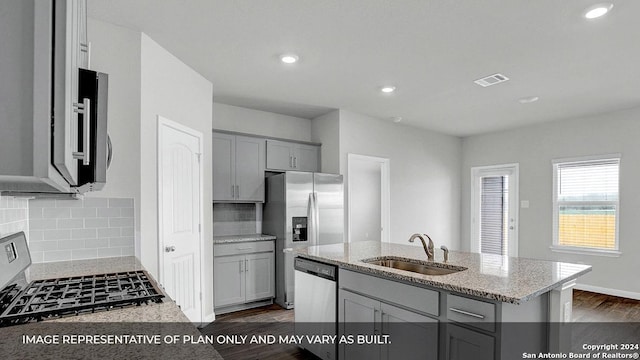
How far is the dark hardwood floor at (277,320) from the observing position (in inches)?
117

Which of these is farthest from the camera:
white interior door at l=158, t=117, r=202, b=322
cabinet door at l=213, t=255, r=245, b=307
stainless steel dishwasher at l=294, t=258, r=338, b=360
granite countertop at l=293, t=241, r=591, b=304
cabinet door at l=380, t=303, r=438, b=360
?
cabinet door at l=213, t=255, r=245, b=307

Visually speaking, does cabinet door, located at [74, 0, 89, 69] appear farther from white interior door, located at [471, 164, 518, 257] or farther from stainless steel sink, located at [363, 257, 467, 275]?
white interior door, located at [471, 164, 518, 257]

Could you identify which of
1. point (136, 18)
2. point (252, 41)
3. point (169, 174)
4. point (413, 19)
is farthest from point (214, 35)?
point (413, 19)

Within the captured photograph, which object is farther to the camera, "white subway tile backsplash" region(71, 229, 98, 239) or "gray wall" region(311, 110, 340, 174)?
"gray wall" region(311, 110, 340, 174)

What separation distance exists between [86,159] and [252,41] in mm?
2382

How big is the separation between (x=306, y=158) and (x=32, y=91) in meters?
4.58

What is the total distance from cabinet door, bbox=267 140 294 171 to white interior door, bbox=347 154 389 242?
0.86 metres

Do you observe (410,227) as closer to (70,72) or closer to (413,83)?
(413,83)

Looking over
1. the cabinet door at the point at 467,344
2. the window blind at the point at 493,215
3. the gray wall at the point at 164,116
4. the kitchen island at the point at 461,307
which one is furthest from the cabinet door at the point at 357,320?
the window blind at the point at 493,215

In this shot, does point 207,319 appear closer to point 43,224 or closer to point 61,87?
point 43,224

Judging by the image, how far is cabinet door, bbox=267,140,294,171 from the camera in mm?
4723

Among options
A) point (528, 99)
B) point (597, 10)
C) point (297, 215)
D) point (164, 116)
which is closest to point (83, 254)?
point (164, 116)

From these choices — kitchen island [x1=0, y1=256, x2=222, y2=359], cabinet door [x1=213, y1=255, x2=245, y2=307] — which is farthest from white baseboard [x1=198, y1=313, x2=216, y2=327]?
kitchen island [x1=0, y1=256, x2=222, y2=359]

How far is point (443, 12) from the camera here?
7.86ft
